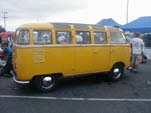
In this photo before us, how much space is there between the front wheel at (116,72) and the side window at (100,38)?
115 centimetres

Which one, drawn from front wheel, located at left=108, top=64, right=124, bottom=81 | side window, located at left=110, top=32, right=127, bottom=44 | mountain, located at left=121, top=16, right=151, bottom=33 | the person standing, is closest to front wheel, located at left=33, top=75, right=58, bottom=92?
front wheel, located at left=108, top=64, right=124, bottom=81

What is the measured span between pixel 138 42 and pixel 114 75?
268 centimetres

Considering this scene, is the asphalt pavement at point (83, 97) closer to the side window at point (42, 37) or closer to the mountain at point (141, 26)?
the side window at point (42, 37)

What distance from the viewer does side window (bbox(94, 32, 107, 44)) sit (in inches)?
420

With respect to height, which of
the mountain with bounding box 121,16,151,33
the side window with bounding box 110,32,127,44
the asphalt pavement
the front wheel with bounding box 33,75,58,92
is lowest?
the asphalt pavement

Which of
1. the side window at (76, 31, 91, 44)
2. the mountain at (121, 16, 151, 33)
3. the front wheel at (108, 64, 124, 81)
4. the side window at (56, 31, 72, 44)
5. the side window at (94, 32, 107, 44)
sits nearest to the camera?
the side window at (56, 31, 72, 44)

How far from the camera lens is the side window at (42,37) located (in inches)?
365

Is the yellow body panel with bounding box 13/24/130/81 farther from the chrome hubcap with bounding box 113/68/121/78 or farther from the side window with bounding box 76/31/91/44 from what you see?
the chrome hubcap with bounding box 113/68/121/78

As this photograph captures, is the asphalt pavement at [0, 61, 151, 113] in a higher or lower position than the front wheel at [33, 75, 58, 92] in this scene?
lower

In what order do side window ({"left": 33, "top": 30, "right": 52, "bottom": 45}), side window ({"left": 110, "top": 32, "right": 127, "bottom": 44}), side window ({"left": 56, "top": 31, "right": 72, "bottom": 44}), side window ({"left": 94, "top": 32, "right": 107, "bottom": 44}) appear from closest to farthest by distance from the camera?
side window ({"left": 33, "top": 30, "right": 52, "bottom": 45})
side window ({"left": 56, "top": 31, "right": 72, "bottom": 44})
side window ({"left": 94, "top": 32, "right": 107, "bottom": 44})
side window ({"left": 110, "top": 32, "right": 127, "bottom": 44})

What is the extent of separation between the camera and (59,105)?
27.1 ft

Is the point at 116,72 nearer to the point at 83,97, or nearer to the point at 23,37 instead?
the point at 83,97

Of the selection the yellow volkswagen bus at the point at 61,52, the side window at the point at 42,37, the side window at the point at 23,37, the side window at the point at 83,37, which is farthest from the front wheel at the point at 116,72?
the side window at the point at 23,37

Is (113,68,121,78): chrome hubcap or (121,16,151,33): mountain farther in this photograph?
(121,16,151,33): mountain
